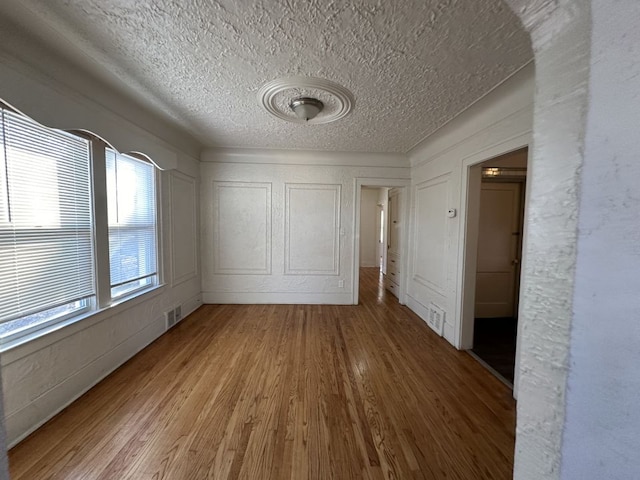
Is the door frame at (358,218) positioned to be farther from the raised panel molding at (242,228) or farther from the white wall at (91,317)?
the white wall at (91,317)

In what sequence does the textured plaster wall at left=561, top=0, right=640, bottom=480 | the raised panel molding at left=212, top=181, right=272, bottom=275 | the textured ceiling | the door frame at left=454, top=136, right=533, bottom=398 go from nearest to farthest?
the textured plaster wall at left=561, top=0, right=640, bottom=480
the textured ceiling
the door frame at left=454, top=136, right=533, bottom=398
the raised panel molding at left=212, top=181, right=272, bottom=275

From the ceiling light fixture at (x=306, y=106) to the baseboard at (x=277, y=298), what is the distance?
2.72m

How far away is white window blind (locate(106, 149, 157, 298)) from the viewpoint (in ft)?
7.25

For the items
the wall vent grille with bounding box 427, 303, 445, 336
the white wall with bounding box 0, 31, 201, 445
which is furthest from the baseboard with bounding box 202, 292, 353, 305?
the wall vent grille with bounding box 427, 303, 445, 336

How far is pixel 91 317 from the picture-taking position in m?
1.92

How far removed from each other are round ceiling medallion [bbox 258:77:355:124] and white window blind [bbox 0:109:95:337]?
5.04 feet

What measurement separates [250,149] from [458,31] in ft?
9.68

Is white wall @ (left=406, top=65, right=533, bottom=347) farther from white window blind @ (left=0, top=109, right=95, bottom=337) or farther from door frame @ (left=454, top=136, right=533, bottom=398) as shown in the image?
white window blind @ (left=0, top=109, right=95, bottom=337)

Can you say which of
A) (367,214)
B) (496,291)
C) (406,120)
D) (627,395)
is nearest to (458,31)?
(406,120)

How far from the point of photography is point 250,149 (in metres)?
3.65

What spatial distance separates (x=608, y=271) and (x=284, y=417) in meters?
1.88

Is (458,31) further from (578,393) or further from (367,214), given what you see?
(367,214)

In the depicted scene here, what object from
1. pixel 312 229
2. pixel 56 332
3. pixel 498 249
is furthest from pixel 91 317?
pixel 498 249

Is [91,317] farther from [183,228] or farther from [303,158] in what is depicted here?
[303,158]
